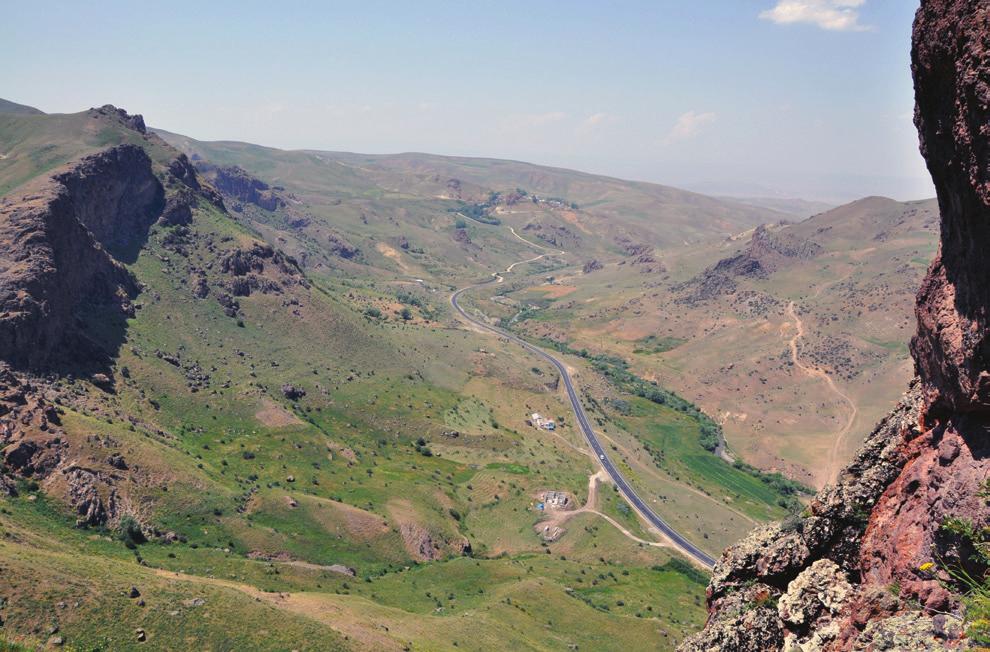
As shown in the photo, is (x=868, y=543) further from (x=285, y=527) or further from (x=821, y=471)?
(x=821, y=471)

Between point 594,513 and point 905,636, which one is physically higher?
point 905,636

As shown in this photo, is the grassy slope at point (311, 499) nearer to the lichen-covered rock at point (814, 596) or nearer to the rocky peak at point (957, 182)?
the lichen-covered rock at point (814, 596)

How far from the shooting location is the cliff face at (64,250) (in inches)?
4173

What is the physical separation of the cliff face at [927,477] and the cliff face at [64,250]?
119 metres

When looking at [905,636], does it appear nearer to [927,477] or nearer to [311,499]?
[927,477]

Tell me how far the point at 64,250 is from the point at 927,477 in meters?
147

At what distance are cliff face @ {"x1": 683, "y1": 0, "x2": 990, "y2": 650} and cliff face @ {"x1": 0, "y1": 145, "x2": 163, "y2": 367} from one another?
119 m

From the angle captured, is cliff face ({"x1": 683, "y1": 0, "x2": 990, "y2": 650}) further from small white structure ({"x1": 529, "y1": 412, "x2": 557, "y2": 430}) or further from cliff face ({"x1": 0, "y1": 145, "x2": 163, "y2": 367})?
small white structure ({"x1": 529, "y1": 412, "x2": 557, "y2": 430})

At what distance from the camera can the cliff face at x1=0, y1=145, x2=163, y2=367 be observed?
106000 millimetres

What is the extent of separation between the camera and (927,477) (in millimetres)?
22359

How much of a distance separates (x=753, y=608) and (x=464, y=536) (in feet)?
308

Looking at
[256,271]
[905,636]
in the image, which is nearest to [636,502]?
[905,636]

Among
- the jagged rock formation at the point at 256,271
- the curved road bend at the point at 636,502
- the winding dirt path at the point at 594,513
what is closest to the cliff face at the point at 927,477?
the curved road bend at the point at 636,502

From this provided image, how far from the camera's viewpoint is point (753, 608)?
2730 cm
